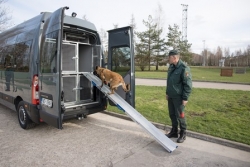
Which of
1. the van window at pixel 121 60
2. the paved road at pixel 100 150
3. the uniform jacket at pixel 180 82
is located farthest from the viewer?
the van window at pixel 121 60

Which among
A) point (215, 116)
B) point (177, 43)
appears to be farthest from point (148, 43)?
point (215, 116)

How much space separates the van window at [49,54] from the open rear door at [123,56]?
1.69 metres

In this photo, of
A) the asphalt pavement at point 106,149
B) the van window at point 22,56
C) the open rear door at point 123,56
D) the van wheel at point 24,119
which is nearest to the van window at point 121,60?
the open rear door at point 123,56

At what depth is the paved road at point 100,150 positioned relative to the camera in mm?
3072

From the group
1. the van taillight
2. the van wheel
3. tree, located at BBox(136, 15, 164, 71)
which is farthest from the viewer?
tree, located at BBox(136, 15, 164, 71)

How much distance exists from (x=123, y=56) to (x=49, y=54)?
191cm

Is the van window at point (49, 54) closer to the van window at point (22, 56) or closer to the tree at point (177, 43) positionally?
the van window at point (22, 56)

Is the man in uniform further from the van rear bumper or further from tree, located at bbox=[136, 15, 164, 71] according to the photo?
tree, located at bbox=[136, 15, 164, 71]

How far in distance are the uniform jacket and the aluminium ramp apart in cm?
85

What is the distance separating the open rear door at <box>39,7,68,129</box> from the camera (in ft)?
11.4

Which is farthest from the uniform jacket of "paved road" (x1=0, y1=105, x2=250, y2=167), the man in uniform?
"paved road" (x1=0, y1=105, x2=250, y2=167)

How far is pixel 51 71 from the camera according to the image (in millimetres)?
3639

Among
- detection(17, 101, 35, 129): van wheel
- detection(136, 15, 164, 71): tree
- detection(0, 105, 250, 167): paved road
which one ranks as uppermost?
detection(136, 15, 164, 71): tree

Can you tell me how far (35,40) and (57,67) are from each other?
1.26 metres
